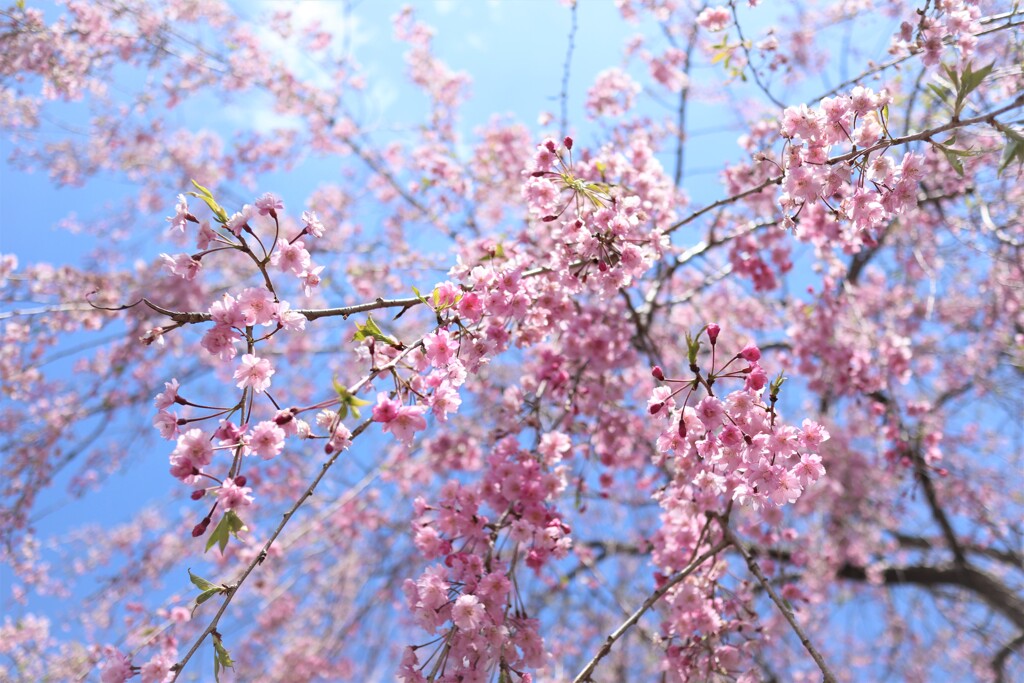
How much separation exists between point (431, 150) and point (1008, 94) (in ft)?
15.0

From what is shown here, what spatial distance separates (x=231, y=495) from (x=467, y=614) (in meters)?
0.84

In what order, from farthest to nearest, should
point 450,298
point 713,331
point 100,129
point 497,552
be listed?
point 100,129
point 497,552
point 450,298
point 713,331

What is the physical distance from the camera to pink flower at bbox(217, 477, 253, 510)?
5.27 ft

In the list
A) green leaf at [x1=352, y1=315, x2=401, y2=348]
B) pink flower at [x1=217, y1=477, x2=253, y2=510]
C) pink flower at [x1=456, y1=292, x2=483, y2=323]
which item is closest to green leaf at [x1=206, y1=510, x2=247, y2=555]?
pink flower at [x1=217, y1=477, x2=253, y2=510]

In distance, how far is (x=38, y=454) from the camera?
4656mm

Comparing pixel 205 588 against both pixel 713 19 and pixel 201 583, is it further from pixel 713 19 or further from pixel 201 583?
pixel 713 19

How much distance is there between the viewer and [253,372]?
5.57ft

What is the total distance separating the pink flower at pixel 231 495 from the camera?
161 cm

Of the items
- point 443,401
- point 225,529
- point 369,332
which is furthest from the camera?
point 443,401

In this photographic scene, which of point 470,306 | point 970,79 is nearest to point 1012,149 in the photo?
point 970,79

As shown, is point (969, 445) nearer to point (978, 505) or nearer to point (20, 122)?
point (978, 505)

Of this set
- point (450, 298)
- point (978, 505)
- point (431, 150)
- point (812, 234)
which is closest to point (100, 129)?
point (431, 150)

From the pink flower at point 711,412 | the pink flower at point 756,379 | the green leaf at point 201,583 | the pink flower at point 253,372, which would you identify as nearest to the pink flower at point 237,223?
the pink flower at point 253,372

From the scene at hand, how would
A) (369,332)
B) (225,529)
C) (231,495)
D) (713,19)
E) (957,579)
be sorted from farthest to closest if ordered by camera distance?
(957,579) → (713,19) → (369,332) → (231,495) → (225,529)
